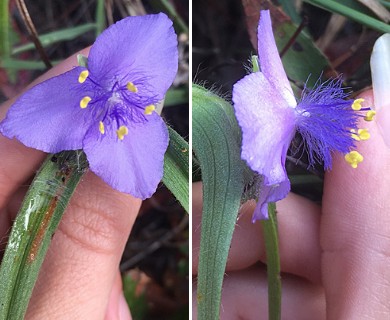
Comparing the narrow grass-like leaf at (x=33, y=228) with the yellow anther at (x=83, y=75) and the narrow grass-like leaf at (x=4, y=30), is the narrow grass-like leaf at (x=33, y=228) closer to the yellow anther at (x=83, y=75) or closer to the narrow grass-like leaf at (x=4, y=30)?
the yellow anther at (x=83, y=75)

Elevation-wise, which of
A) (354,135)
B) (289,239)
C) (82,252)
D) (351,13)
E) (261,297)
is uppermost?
(351,13)

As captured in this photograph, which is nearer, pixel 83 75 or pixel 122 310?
pixel 83 75

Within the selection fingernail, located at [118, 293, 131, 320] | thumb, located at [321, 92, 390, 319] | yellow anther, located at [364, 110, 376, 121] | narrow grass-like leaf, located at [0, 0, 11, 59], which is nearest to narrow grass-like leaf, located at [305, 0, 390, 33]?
thumb, located at [321, 92, 390, 319]

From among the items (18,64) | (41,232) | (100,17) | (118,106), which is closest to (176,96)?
(100,17)

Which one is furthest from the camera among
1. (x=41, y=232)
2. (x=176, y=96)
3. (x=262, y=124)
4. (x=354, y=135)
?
(x=176, y=96)

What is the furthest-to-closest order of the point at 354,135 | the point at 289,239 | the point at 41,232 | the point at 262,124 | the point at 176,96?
the point at 176,96 < the point at 289,239 < the point at 354,135 < the point at 41,232 < the point at 262,124

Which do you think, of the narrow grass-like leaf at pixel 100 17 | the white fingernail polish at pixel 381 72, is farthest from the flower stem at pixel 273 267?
the narrow grass-like leaf at pixel 100 17

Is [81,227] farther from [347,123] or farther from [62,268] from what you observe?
[347,123]

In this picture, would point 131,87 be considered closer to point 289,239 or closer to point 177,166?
point 177,166
